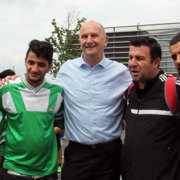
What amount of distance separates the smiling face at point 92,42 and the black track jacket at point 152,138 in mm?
865

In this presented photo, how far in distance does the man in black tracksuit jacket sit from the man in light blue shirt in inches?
16.4

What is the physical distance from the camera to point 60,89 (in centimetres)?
336

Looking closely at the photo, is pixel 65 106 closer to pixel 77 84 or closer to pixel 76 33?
pixel 77 84

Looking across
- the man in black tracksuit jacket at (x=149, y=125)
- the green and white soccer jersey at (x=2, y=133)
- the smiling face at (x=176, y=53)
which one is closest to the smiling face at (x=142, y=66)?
the man in black tracksuit jacket at (x=149, y=125)

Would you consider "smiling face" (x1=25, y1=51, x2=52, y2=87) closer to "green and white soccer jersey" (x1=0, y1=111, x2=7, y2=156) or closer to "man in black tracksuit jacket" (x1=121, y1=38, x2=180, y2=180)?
"green and white soccer jersey" (x1=0, y1=111, x2=7, y2=156)

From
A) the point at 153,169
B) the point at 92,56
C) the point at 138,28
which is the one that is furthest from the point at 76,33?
the point at 138,28

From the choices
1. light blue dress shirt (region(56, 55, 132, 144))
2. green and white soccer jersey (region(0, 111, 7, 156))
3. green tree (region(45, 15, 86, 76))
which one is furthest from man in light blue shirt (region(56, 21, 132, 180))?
green tree (region(45, 15, 86, 76))

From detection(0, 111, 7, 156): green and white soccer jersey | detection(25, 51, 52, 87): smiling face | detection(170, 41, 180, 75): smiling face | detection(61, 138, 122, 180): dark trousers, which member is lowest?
detection(61, 138, 122, 180): dark trousers

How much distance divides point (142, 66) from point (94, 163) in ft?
4.21

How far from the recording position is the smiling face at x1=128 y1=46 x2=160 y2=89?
9.41 ft

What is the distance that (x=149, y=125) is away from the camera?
8.74 feet

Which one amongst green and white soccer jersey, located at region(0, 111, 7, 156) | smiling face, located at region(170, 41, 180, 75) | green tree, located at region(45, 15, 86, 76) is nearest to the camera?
smiling face, located at region(170, 41, 180, 75)

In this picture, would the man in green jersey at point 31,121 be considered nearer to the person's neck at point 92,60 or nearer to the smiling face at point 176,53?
the person's neck at point 92,60

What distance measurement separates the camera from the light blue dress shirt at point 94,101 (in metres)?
3.34
